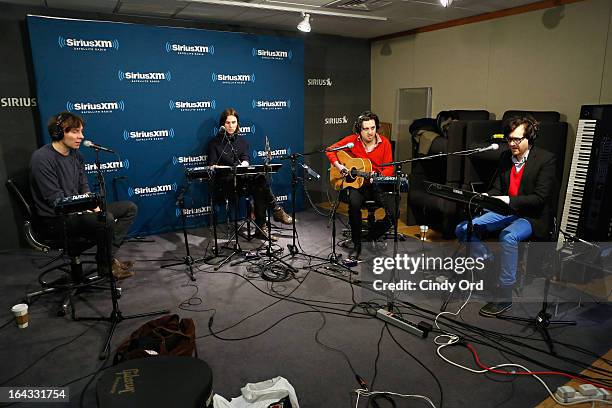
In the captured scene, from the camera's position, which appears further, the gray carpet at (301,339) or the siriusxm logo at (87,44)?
the siriusxm logo at (87,44)

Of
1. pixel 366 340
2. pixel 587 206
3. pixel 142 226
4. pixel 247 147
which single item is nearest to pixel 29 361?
pixel 366 340

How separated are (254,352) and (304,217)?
3278 mm

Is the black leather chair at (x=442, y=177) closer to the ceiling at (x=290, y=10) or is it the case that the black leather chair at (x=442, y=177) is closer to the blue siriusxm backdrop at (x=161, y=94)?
the ceiling at (x=290, y=10)

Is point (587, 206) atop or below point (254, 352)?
atop

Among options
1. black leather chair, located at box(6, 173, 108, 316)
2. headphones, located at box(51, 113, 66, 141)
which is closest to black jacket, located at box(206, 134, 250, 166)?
headphones, located at box(51, 113, 66, 141)

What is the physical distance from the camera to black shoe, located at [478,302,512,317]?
9.93ft

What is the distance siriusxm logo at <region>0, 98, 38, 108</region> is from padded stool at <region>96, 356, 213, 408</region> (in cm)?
369

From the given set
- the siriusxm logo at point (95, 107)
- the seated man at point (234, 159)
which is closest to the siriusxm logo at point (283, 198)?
the seated man at point (234, 159)

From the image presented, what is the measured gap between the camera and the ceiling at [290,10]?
4262mm

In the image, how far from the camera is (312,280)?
3.71m

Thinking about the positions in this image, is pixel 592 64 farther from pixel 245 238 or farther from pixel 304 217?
pixel 245 238

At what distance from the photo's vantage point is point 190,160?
515 centimetres

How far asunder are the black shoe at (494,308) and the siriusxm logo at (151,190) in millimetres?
3694

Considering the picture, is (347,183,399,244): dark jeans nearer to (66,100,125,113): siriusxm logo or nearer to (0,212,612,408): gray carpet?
(0,212,612,408): gray carpet
